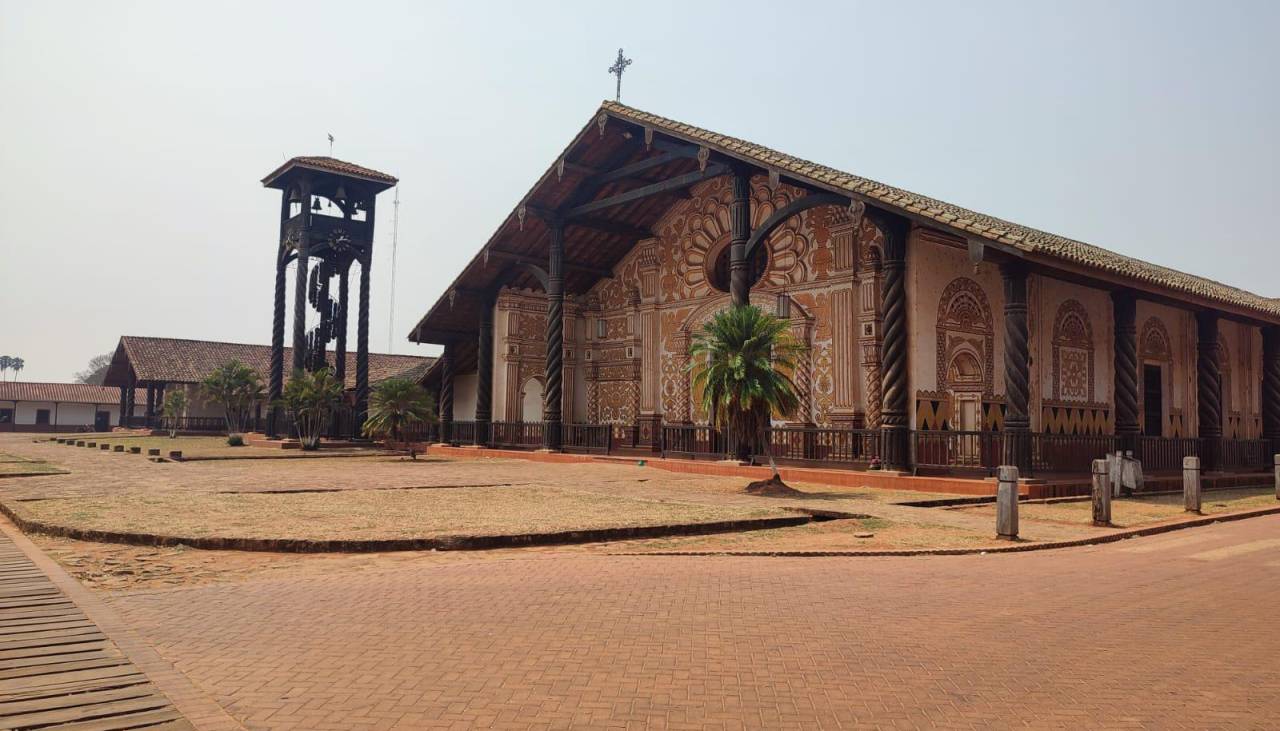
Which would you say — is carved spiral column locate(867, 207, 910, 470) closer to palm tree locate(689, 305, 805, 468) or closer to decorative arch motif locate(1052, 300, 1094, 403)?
palm tree locate(689, 305, 805, 468)

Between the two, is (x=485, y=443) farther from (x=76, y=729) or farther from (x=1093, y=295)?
(x=76, y=729)

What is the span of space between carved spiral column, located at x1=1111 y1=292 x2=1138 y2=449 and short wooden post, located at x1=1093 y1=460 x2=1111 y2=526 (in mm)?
8328

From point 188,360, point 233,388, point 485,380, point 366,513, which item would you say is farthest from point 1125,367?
point 188,360

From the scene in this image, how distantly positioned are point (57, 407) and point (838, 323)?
6657cm

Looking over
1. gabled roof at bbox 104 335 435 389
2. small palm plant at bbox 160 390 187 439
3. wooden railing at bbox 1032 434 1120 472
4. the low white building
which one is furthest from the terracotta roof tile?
the low white building

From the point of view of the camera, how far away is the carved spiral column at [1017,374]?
15.5m

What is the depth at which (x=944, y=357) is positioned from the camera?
18.9 m

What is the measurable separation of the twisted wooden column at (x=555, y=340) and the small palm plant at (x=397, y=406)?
5385mm

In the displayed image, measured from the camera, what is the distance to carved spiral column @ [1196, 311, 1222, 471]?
2125cm

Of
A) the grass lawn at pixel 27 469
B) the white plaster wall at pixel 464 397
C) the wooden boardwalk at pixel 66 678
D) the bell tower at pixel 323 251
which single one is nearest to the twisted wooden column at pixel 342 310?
the bell tower at pixel 323 251

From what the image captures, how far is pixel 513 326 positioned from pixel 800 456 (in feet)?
38.5

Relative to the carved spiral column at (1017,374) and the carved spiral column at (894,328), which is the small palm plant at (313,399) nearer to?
the carved spiral column at (894,328)

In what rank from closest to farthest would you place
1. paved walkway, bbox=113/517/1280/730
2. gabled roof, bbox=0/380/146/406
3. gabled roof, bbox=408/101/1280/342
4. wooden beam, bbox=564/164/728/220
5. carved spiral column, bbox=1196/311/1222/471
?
paved walkway, bbox=113/517/1280/730
gabled roof, bbox=408/101/1280/342
wooden beam, bbox=564/164/728/220
carved spiral column, bbox=1196/311/1222/471
gabled roof, bbox=0/380/146/406

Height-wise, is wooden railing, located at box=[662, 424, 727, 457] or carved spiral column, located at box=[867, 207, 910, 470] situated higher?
carved spiral column, located at box=[867, 207, 910, 470]
